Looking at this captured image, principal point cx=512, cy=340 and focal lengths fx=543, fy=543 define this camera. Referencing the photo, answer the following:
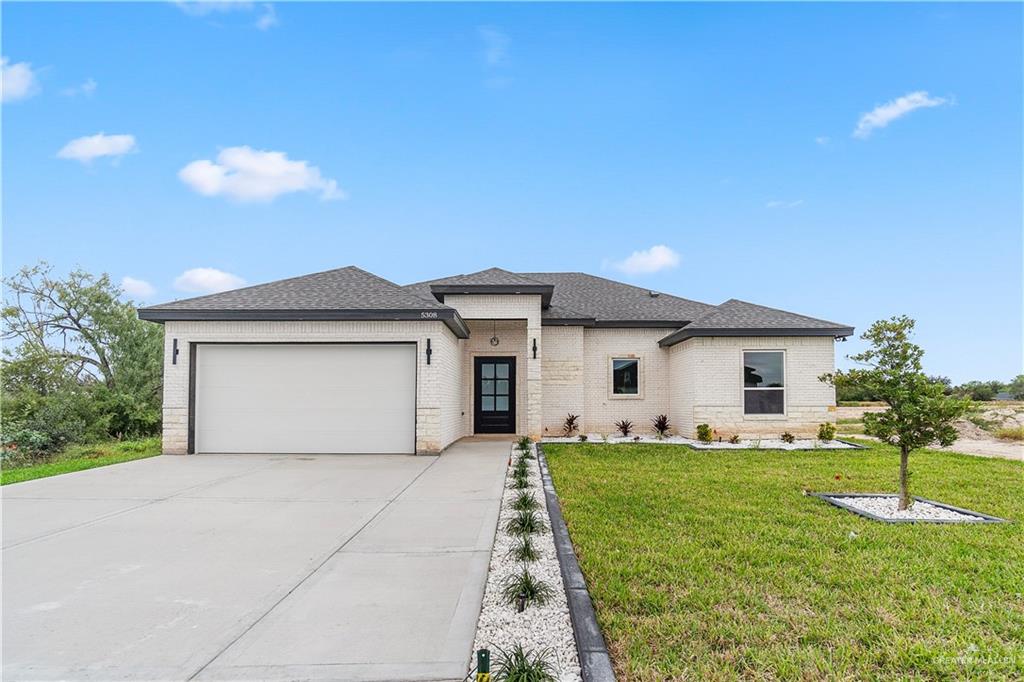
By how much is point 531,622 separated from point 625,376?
1306 cm

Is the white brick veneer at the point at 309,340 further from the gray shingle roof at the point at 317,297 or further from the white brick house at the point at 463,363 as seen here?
the gray shingle roof at the point at 317,297

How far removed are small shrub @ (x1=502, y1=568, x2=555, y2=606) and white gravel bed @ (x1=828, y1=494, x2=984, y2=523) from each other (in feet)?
14.5

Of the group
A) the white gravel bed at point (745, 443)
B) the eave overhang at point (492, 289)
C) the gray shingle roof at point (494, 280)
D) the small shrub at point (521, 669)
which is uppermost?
the gray shingle roof at point (494, 280)

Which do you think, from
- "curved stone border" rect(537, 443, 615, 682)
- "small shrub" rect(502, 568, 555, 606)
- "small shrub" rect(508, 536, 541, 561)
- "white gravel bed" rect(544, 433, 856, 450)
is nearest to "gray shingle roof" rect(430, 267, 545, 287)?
"white gravel bed" rect(544, 433, 856, 450)

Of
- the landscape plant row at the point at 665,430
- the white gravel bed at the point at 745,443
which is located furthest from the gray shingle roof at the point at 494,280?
the white gravel bed at the point at 745,443

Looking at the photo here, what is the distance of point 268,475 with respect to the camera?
874 centimetres

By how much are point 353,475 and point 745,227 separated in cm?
1417

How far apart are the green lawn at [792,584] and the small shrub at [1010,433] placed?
9.93 metres

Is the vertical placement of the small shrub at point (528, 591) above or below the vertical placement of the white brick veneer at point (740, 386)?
below

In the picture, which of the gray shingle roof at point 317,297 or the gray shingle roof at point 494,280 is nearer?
the gray shingle roof at point 317,297

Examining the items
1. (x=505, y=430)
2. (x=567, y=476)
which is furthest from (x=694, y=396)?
(x=567, y=476)

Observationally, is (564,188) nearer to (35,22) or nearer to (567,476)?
(567,476)

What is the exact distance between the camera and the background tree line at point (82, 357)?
62.7 ft

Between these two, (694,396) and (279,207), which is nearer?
(694,396)
